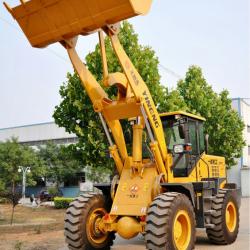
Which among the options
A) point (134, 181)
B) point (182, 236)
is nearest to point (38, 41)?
point (134, 181)

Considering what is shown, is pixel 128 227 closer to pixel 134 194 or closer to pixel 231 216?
pixel 134 194

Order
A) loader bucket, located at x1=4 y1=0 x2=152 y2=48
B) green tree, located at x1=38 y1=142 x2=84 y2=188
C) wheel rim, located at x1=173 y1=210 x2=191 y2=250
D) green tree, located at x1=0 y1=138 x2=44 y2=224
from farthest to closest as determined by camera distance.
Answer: green tree, located at x1=38 y1=142 x2=84 y2=188, green tree, located at x1=0 y1=138 x2=44 y2=224, wheel rim, located at x1=173 y1=210 x2=191 y2=250, loader bucket, located at x1=4 y1=0 x2=152 y2=48

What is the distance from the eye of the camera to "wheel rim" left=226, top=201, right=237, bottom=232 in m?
10.5

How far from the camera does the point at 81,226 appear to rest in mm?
8617

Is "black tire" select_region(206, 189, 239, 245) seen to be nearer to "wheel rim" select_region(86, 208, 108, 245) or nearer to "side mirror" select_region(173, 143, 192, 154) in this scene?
"side mirror" select_region(173, 143, 192, 154)

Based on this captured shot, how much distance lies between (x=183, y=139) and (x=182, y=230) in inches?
92.7

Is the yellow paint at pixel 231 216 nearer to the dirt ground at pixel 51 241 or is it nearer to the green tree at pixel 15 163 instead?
the dirt ground at pixel 51 241

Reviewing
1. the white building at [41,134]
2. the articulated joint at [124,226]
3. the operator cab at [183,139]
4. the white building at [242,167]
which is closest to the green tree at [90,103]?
the operator cab at [183,139]

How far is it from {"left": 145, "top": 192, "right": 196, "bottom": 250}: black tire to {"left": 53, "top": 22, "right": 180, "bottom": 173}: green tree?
10595 mm

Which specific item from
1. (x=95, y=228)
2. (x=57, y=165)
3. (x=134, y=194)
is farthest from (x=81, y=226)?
(x=57, y=165)

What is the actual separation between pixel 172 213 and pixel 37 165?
4084 centimetres

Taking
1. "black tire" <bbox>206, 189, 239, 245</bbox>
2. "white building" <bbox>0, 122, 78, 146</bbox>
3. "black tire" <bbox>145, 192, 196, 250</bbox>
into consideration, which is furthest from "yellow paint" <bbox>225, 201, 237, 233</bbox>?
"white building" <bbox>0, 122, 78, 146</bbox>

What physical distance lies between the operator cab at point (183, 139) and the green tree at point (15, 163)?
115ft

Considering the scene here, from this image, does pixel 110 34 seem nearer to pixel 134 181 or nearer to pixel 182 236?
pixel 134 181
